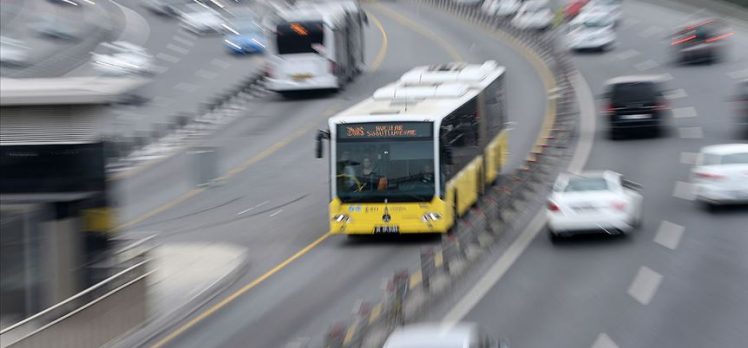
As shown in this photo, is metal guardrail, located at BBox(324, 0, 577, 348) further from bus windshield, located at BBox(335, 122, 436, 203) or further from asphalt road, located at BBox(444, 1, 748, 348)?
bus windshield, located at BBox(335, 122, 436, 203)

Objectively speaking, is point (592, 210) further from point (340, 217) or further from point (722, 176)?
point (340, 217)

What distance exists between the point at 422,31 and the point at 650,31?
12.9 m

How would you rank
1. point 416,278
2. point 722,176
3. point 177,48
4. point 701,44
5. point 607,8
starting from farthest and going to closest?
point 177,48, point 607,8, point 701,44, point 722,176, point 416,278

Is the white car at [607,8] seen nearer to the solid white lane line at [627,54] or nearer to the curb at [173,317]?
the solid white lane line at [627,54]

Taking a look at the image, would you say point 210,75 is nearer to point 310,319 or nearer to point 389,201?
point 389,201

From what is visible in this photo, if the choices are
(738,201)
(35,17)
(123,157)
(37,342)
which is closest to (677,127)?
(738,201)

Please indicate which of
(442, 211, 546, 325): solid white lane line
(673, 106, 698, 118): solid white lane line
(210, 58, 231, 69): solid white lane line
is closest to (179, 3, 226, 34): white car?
(210, 58, 231, 69): solid white lane line

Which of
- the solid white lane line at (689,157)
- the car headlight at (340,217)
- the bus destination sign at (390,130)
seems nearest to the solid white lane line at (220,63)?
the solid white lane line at (689,157)

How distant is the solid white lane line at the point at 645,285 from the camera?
20.9m

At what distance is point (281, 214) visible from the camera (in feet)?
107

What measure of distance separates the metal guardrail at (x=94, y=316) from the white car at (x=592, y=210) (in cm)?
855

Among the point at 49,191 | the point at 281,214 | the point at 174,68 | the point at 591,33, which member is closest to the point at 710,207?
the point at 281,214

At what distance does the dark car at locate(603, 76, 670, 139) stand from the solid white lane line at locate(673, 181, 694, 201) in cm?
713

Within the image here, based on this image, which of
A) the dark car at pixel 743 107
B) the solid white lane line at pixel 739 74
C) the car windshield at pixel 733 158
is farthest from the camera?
the solid white lane line at pixel 739 74
